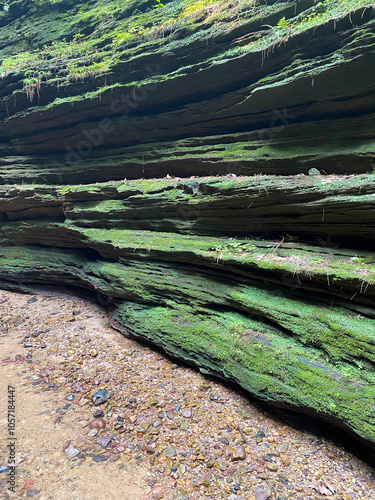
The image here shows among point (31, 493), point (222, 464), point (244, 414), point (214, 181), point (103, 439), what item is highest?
point (214, 181)

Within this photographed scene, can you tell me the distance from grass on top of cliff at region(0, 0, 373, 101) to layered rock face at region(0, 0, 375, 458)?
64 millimetres

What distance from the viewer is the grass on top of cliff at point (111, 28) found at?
6531mm

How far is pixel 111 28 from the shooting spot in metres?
9.66

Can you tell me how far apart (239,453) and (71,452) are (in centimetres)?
253

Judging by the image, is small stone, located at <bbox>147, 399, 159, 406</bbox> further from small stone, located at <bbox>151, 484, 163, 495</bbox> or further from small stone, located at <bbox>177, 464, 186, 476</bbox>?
small stone, located at <bbox>151, 484, 163, 495</bbox>

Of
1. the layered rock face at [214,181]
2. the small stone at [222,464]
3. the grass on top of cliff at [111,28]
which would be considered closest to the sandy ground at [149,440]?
the small stone at [222,464]

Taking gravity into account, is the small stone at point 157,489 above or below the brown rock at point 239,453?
above

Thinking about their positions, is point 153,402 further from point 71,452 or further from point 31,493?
point 31,493

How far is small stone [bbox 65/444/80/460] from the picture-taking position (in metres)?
3.73

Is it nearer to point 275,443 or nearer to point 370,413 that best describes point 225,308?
point 275,443

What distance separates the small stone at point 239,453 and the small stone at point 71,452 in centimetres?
234

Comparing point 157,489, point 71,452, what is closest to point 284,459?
point 157,489

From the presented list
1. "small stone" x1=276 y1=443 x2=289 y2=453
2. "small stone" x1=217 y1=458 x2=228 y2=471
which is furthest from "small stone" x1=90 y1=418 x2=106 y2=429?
"small stone" x1=276 y1=443 x2=289 y2=453

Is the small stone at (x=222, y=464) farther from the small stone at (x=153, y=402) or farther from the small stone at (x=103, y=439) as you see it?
the small stone at (x=103, y=439)
